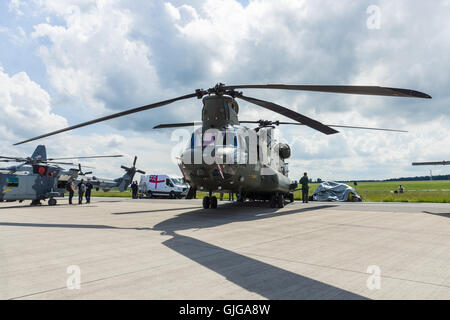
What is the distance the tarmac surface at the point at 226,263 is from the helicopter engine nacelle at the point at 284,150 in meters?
9.03

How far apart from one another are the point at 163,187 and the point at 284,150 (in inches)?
729

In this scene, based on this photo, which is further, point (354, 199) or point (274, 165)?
point (354, 199)

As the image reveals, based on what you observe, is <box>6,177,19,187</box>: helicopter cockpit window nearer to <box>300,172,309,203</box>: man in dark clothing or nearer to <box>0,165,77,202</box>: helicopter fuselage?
<box>0,165,77,202</box>: helicopter fuselage

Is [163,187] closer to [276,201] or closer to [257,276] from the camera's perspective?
[276,201]

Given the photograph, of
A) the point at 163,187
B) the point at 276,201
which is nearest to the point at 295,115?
the point at 276,201

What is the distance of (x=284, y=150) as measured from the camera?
16188mm

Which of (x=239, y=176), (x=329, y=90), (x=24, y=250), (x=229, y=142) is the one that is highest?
(x=329, y=90)

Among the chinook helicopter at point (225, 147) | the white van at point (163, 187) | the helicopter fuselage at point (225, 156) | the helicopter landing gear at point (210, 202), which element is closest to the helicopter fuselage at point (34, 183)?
the chinook helicopter at point (225, 147)

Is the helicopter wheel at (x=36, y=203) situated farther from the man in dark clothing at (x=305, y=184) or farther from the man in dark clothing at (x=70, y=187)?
the man in dark clothing at (x=305, y=184)

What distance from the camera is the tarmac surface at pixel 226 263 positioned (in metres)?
3.03

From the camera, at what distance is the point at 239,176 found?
1057 centimetres

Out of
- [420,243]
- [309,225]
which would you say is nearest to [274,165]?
[309,225]
